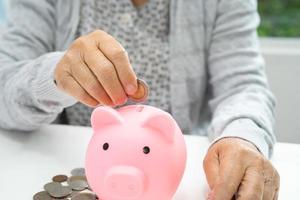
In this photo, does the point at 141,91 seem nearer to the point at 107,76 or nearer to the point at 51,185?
the point at 107,76

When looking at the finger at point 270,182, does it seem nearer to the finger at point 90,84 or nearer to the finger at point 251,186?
the finger at point 251,186

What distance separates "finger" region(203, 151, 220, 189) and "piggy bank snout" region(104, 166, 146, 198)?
0.31ft

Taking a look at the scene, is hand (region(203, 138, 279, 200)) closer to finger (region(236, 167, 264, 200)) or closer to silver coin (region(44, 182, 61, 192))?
finger (region(236, 167, 264, 200))

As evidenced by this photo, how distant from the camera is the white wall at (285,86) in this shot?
115 cm

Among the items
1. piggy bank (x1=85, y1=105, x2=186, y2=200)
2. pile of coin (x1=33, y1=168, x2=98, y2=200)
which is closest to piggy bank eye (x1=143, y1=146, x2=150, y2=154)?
piggy bank (x1=85, y1=105, x2=186, y2=200)

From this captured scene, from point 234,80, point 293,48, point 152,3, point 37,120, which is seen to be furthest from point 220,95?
point 293,48

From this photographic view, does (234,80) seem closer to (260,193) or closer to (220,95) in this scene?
(220,95)

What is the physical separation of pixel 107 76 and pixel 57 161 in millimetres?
192

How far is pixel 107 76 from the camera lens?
50 centimetres

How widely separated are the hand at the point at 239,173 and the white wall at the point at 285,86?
645mm

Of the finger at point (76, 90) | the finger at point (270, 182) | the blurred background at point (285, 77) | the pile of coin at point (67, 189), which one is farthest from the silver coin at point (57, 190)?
the blurred background at point (285, 77)

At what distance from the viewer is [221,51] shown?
83 cm

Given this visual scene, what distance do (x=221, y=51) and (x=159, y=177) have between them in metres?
0.41

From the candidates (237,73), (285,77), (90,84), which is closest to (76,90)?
(90,84)
